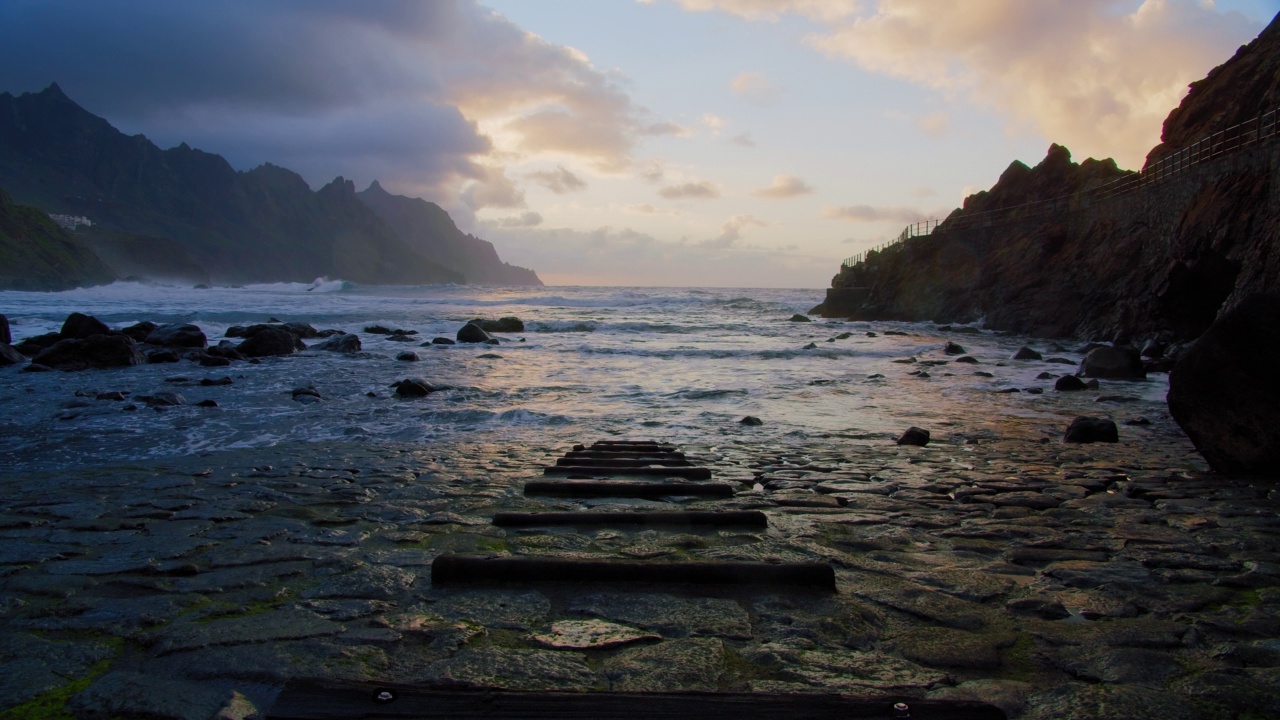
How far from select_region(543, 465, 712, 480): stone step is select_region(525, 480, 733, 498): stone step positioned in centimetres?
58

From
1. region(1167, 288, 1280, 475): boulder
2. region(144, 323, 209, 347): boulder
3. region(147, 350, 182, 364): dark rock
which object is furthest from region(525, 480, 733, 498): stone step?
region(144, 323, 209, 347): boulder

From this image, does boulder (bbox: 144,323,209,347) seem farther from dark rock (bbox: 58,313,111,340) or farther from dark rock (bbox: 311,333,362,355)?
dark rock (bbox: 311,333,362,355)

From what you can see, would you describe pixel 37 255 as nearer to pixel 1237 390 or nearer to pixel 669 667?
pixel 669 667

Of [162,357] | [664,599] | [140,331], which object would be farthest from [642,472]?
[140,331]

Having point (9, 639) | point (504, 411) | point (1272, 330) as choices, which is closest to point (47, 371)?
point (504, 411)

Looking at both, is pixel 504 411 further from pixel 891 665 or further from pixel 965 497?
pixel 891 665

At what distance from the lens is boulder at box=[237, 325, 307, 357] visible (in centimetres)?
1791

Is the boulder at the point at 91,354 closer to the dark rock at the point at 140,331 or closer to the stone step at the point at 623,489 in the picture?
the dark rock at the point at 140,331

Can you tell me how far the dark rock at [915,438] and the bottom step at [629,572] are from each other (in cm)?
493

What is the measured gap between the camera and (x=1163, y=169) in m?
25.6

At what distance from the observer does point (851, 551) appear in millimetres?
3854

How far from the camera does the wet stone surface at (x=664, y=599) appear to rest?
230 centimetres

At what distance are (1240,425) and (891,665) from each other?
16.7 feet

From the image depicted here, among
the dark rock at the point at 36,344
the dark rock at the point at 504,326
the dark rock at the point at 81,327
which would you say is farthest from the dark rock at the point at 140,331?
the dark rock at the point at 504,326
